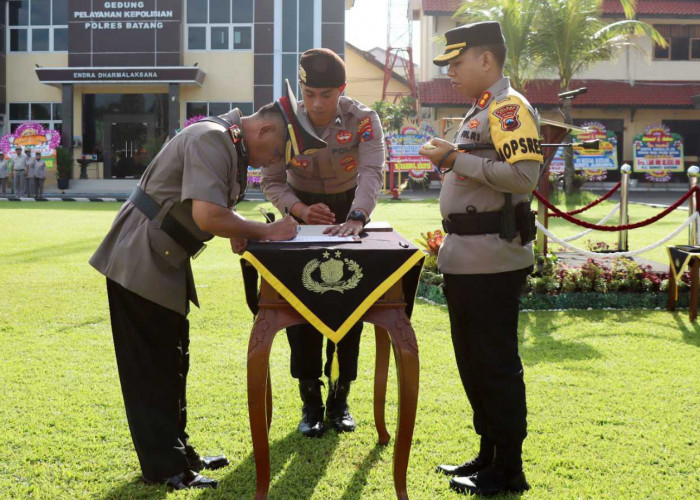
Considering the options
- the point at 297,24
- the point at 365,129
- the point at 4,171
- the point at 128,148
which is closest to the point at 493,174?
the point at 365,129

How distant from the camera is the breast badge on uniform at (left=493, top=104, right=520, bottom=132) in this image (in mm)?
2793

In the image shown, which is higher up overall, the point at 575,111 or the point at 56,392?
the point at 575,111

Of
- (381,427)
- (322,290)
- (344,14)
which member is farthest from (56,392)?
(344,14)

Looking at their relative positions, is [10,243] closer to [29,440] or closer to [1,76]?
[29,440]

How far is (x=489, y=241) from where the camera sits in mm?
2932

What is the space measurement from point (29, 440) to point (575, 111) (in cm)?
3087

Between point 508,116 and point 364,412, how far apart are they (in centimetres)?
195

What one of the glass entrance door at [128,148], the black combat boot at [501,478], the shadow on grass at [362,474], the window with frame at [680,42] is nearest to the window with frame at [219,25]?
the glass entrance door at [128,148]

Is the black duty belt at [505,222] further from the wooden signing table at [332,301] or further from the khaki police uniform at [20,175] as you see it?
the khaki police uniform at [20,175]

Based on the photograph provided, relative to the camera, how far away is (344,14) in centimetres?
3017

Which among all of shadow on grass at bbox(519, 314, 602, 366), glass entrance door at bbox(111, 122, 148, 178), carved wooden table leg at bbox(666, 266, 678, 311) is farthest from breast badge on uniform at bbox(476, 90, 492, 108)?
glass entrance door at bbox(111, 122, 148, 178)

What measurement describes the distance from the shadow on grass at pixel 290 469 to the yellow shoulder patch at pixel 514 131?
1595mm

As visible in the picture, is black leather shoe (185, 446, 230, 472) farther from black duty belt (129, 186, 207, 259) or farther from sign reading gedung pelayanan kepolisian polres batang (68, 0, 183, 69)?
sign reading gedung pelayanan kepolisian polres batang (68, 0, 183, 69)

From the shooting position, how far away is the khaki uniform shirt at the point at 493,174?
2.79m
